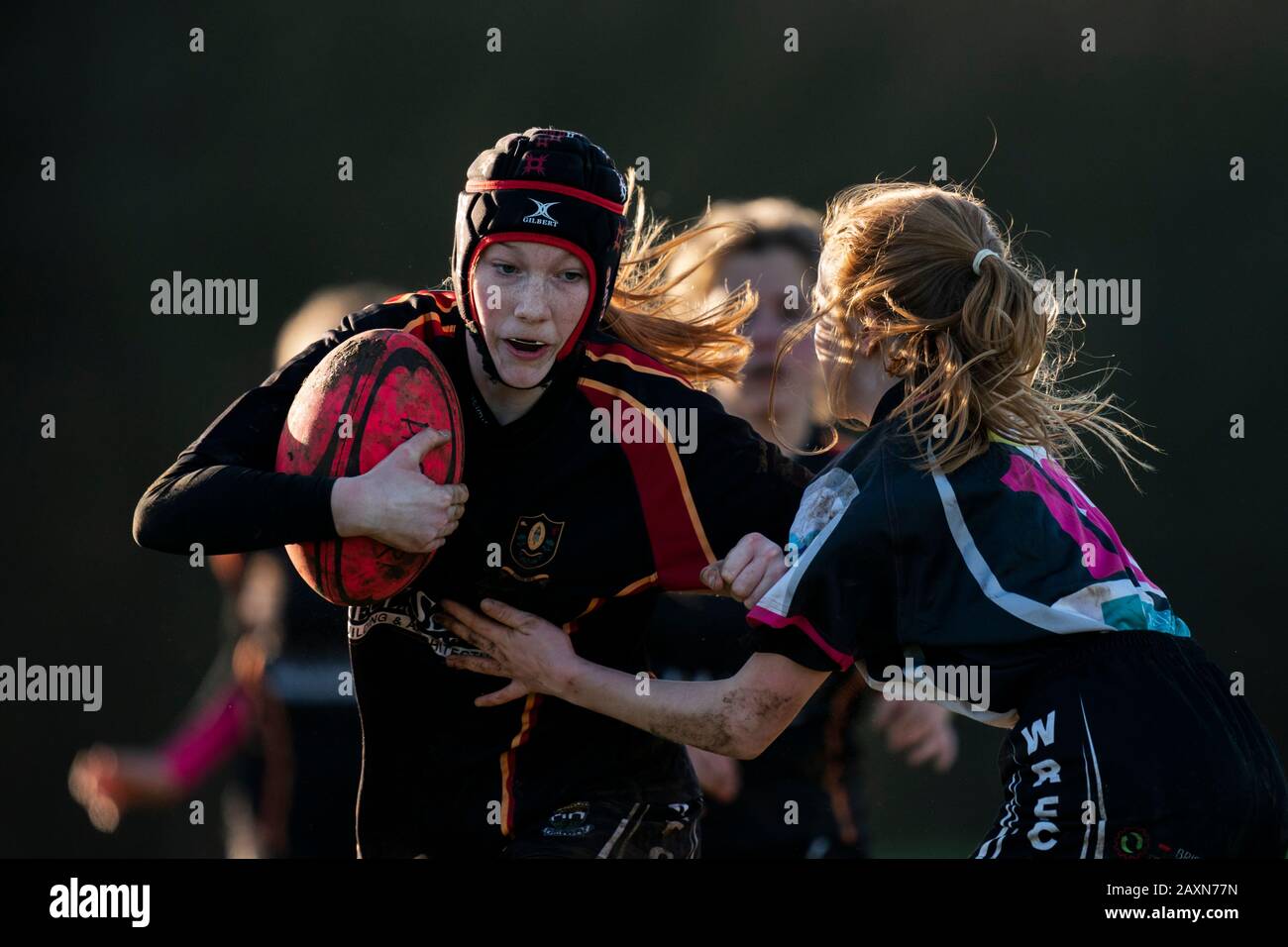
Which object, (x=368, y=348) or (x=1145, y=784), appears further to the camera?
(x=368, y=348)

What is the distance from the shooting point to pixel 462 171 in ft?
20.4

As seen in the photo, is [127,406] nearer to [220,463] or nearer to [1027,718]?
[220,463]

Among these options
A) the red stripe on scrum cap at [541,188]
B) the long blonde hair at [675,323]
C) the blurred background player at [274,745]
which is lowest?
the blurred background player at [274,745]

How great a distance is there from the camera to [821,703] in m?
4.61

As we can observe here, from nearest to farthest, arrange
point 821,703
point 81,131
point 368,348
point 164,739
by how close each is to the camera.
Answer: point 368,348, point 821,703, point 164,739, point 81,131

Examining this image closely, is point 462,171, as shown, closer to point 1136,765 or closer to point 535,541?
point 535,541

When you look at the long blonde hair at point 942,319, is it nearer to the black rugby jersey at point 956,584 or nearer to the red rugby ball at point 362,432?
the black rugby jersey at point 956,584

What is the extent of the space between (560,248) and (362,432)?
57 centimetres

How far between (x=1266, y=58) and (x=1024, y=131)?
99 cm

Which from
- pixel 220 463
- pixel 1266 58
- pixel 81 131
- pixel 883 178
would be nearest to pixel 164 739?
pixel 81 131

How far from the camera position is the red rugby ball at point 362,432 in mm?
2980

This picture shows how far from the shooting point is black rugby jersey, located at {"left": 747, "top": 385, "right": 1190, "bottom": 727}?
9.01ft

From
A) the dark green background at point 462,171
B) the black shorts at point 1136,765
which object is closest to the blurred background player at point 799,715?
the dark green background at point 462,171

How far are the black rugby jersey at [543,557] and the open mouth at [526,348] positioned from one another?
179 mm
